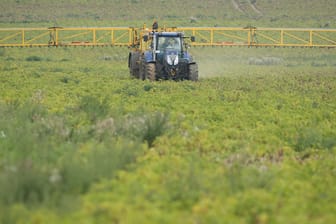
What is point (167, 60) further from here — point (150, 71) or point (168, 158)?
point (168, 158)

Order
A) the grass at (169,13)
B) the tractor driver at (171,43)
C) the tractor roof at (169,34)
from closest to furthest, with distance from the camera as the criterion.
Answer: the tractor roof at (169,34), the tractor driver at (171,43), the grass at (169,13)

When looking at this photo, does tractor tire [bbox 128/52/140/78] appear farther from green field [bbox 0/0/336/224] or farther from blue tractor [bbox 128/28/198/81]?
green field [bbox 0/0/336/224]

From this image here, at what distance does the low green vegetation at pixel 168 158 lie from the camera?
778cm

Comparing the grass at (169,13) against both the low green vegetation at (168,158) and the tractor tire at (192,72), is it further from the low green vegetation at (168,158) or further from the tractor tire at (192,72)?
the low green vegetation at (168,158)

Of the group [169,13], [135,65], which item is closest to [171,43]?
[135,65]

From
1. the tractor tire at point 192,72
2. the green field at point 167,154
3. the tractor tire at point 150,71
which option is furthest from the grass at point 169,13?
the green field at point 167,154

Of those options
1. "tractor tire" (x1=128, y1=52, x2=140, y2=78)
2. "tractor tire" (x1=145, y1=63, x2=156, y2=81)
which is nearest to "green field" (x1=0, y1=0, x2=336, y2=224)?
"tractor tire" (x1=145, y1=63, x2=156, y2=81)

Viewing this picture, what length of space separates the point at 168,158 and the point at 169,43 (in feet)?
53.4

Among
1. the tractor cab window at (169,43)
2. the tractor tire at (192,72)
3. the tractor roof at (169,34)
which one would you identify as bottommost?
the tractor tire at (192,72)

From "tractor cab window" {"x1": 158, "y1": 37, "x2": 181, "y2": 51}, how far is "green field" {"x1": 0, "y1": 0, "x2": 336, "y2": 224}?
2803mm

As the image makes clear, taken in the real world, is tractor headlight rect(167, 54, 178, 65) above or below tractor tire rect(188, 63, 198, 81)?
above

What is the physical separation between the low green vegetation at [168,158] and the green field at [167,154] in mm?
20

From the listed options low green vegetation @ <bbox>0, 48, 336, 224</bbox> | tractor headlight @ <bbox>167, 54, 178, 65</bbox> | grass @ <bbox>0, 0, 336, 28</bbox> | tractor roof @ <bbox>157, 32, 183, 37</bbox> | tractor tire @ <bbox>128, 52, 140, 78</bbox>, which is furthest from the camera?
grass @ <bbox>0, 0, 336, 28</bbox>

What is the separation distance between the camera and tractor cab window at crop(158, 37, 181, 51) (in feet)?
86.8
